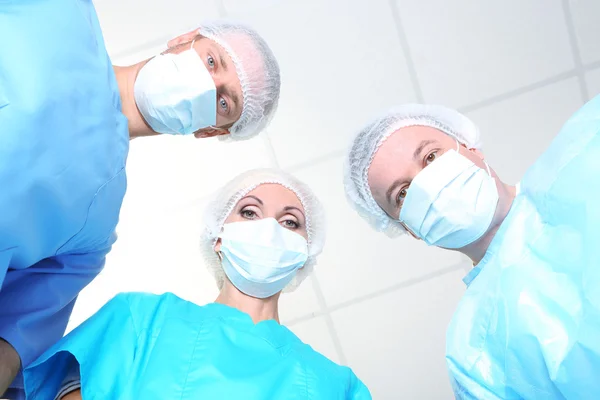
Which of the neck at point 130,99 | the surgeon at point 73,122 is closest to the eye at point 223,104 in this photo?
the surgeon at point 73,122

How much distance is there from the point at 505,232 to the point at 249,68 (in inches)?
33.3

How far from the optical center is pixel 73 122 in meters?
1.22

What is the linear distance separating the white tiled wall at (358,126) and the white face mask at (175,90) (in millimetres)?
695

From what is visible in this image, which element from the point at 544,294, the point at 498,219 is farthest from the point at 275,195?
the point at 544,294

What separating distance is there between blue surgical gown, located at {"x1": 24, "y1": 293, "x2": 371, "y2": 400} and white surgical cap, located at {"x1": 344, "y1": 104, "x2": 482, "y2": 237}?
0.43 meters

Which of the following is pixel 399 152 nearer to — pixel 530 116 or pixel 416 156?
pixel 416 156

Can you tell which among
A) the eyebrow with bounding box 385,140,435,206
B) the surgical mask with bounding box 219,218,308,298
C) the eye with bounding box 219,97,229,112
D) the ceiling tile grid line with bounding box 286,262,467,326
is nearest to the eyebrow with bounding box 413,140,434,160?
the eyebrow with bounding box 385,140,435,206

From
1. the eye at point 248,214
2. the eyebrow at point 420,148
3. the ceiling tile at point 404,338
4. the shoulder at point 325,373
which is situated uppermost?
the eyebrow at point 420,148

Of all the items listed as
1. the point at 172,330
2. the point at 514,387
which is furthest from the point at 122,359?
the point at 514,387

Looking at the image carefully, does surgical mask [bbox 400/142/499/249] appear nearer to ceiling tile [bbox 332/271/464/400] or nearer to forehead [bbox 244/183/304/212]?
forehead [bbox 244/183/304/212]

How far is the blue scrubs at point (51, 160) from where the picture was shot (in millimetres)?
1109

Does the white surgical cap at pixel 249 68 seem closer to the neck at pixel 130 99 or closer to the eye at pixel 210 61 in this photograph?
the eye at pixel 210 61

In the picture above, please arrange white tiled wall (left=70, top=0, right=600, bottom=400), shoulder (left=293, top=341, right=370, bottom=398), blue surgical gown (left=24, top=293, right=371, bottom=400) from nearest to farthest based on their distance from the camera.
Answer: blue surgical gown (left=24, top=293, right=371, bottom=400), shoulder (left=293, top=341, right=370, bottom=398), white tiled wall (left=70, top=0, right=600, bottom=400)

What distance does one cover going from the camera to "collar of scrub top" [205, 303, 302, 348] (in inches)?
61.2
